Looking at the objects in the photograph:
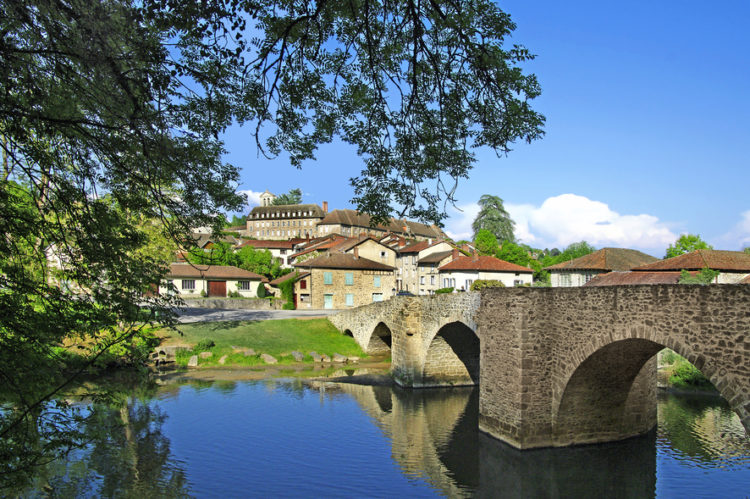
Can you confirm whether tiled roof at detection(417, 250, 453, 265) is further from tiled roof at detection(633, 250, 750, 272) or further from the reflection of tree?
the reflection of tree

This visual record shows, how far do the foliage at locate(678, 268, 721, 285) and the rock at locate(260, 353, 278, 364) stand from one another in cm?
1957

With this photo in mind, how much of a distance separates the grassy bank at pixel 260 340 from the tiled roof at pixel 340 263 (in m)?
7.64

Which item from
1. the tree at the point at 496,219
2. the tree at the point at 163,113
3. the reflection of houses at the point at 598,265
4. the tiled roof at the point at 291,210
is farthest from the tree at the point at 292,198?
the tree at the point at 163,113

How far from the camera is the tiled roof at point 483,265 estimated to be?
1606 inches

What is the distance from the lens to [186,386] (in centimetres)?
2231

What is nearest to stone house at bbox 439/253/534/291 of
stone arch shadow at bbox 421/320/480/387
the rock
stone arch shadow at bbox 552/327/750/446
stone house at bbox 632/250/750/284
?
stone house at bbox 632/250/750/284

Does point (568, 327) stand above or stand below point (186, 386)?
above

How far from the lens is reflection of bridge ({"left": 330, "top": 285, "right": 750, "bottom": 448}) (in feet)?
30.5

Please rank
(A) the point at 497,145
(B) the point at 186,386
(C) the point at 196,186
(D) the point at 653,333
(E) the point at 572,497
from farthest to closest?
(B) the point at 186,386, (E) the point at 572,497, (D) the point at 653,333, (C) the point at 196,186, (A) the point at 497,145

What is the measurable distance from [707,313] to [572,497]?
17.6ft

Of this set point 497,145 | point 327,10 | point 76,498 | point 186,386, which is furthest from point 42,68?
point 186,386

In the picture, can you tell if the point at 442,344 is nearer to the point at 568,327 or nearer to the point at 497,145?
the point at 568,327

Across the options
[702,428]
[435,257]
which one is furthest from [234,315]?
[702,428]

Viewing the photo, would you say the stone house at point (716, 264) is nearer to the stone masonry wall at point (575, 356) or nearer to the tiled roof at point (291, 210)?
the stone masonry wall at point (575, 356)
